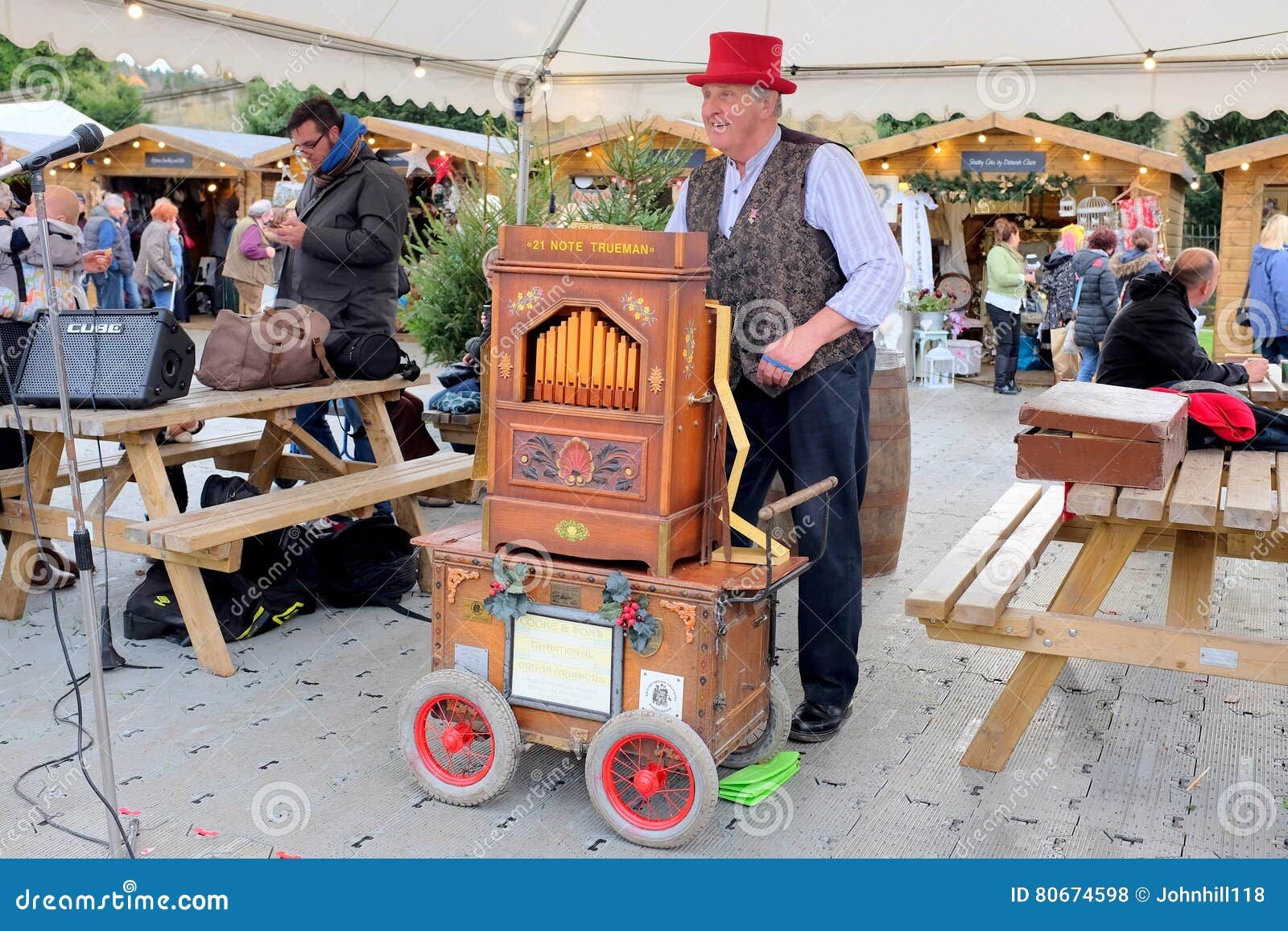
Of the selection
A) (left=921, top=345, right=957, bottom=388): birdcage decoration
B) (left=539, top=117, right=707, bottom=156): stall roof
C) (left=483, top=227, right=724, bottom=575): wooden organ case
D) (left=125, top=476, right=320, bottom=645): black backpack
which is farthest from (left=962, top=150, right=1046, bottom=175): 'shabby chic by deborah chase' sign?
(left=483, top=227, right=724, bottom=575): wooden organ case

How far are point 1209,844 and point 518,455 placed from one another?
184 centimetres

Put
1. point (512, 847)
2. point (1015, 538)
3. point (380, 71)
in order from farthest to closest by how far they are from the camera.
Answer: point (380, 71) < point (1015, 538) < point (512, 847)

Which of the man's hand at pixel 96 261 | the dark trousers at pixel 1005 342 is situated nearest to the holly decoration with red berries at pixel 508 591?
the man's hand at pixel 96 261

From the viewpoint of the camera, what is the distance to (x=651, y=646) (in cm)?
269

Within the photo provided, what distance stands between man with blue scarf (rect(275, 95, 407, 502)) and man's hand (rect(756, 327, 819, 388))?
234cm

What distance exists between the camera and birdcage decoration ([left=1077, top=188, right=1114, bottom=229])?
13.2 m

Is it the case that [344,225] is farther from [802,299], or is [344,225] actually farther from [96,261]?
[802,299]

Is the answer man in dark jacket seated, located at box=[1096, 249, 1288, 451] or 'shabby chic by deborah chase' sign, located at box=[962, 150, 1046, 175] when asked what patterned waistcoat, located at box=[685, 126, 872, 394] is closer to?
man in dark jacket seated, located at box=[1096, 249, 1288, 451]

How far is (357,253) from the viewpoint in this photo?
15.3 ft

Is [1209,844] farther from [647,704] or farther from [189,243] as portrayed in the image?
[189,243]

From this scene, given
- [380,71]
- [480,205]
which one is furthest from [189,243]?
[380,71]

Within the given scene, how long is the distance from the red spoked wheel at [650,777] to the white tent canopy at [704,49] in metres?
3.37

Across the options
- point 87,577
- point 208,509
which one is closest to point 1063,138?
point 208,509

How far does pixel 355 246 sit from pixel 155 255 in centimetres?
1122
